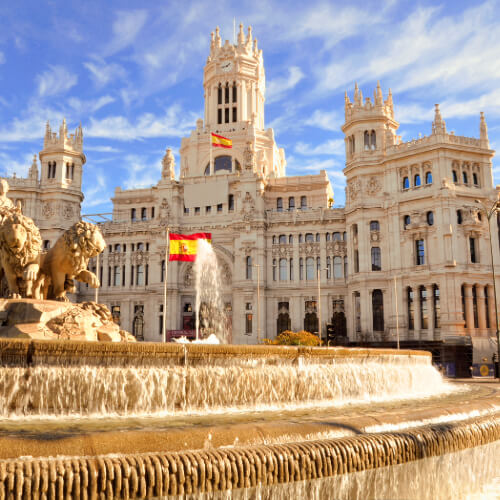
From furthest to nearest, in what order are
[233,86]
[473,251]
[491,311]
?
[233,86] < [473,251] < [491,311]

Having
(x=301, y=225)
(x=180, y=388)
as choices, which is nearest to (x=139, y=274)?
(x=301, y=225)

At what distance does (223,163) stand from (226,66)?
17599 millimetres

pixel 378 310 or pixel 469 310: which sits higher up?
pixel 378 310

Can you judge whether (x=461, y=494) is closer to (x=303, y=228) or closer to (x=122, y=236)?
(x=303, y=228)

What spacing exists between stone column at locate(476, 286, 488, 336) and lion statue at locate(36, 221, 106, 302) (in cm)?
4749

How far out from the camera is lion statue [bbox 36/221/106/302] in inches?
571

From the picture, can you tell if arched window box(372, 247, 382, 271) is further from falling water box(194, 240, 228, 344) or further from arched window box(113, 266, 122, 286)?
arched window box(113, 266, 122, 286)

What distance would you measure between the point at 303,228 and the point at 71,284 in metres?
53.8

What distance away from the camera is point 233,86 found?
85750mm

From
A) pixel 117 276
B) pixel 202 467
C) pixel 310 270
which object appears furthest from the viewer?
pixel 117 276

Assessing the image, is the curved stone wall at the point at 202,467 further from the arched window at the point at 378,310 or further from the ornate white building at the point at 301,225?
the arched window at the point at 378,310

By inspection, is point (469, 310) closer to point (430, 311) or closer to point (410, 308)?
point (430, 311)

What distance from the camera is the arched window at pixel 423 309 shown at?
181 feet

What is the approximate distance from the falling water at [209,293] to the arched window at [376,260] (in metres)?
20.2
